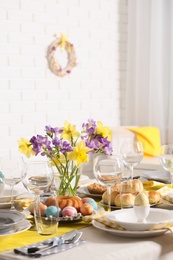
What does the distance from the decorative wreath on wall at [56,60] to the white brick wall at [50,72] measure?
48 mm

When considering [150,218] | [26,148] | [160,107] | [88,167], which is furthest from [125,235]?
[160,107]

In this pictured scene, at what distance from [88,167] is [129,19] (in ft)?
5.47

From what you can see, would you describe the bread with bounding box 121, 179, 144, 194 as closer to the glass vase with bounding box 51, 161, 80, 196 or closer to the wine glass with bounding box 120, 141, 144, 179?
the glass vase with bounding box 51, 161, 80, 196

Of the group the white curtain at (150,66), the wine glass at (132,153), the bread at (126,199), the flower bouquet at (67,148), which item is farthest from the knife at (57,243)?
the white curtain at (150,66)

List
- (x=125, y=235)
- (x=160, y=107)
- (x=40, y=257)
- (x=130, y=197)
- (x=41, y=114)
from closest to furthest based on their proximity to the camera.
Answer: (x=40, y=257)
(x=125, y=235)
(x=130, y=197)
(x=41, y=114)
(x=160, y=107)

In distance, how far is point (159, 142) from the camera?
5.42 m

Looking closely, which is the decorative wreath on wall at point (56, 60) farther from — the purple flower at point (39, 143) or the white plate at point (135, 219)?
the white plate at point (135, 219)

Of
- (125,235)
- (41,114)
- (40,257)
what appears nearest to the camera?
(40,257)

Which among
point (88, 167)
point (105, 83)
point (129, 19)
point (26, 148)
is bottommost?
point (88, 167)

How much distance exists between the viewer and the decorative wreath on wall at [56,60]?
521 centimetres

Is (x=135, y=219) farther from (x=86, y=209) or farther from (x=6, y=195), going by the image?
(x=6, y=195)

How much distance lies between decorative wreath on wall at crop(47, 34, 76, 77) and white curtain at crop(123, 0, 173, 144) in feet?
2.52

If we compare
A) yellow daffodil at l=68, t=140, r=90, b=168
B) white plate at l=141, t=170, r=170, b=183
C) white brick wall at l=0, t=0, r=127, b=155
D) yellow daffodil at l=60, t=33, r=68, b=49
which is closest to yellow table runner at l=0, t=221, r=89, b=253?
yellow daffodil at l=68, t=140, r=90, b=168

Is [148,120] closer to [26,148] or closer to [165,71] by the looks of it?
[165,71]
